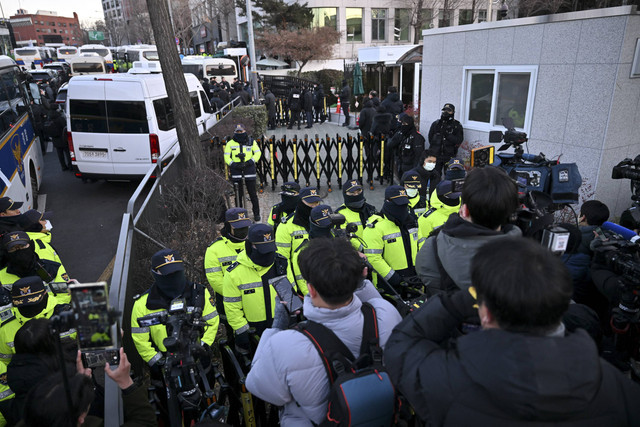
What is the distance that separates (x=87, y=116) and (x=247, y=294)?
25.3 feet

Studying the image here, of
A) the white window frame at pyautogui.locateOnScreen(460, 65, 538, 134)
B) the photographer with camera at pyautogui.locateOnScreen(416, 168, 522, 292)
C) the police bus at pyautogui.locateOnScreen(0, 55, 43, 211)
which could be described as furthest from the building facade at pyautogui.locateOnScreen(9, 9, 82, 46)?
the photographer with camera at pyautogui.locateOnScreen(416, 168, 522, 292)

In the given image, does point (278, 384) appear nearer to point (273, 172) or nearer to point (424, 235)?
point (424, 235)

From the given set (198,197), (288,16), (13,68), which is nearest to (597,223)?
(198,197)

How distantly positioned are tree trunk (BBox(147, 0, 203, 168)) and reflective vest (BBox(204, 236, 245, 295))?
16.3ft

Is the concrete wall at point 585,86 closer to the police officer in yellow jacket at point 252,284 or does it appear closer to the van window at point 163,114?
the police officer in yellow jacket at point 252,284

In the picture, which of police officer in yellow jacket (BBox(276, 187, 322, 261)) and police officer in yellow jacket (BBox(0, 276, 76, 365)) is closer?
police officer in yellow jacket (BBox(0, 276, 76, 365))

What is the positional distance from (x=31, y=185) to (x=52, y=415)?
970cm

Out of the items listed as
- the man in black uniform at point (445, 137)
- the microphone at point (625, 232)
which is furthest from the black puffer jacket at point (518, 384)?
the man in black uniform at point (445, 137)

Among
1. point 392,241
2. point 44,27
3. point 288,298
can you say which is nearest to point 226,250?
point 392,241

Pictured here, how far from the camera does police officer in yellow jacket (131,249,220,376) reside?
3406 mm

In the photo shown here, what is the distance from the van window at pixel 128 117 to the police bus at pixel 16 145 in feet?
6.31

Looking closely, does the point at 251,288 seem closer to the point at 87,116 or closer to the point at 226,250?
the point at 226,250

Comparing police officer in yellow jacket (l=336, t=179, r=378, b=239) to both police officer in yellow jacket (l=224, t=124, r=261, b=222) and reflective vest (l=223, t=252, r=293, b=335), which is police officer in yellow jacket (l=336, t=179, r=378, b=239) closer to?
reflective vest (l=223, t=252, r=293, b=335)

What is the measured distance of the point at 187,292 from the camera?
140 inches
